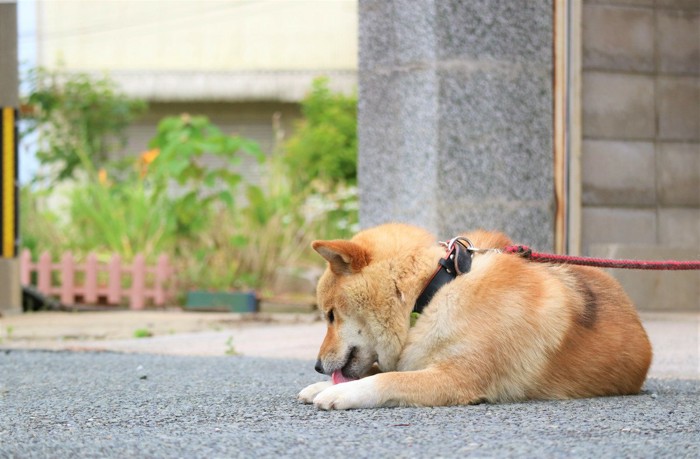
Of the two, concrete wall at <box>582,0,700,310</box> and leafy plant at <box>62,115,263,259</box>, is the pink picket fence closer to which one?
leafy plant at <box>62,115,263,259</box>

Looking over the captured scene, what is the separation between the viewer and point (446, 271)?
342 cm

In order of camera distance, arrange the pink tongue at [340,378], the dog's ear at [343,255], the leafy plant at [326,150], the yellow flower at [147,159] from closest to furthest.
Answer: the dog's ear at [343,255] < the pink tongue at [340,378] < the yellow flower at [147,159] < the leafy plant at [326,150]

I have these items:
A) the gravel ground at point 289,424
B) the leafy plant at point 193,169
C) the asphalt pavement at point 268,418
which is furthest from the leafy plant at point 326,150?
the gravel ground at point 289,424

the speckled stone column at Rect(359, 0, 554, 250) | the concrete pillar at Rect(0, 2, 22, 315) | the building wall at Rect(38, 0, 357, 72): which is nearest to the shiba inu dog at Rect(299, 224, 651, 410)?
the speckled stone column at Rect(359, 0, 554, 250)

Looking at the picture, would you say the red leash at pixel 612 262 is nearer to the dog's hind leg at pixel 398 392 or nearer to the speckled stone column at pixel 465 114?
the dog's hind leg at pixel 398 392

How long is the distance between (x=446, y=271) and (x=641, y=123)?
145 inches

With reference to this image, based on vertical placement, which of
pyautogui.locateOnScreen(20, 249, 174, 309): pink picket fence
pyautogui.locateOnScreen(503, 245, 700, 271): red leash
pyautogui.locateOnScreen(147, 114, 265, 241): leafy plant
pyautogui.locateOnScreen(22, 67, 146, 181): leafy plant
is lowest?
pyautogui.locateOnScreen(20, 249, 174, 309): pink picket fence

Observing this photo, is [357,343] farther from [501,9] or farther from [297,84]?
[297,84]

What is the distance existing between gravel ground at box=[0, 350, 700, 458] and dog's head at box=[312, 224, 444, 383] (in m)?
0.27

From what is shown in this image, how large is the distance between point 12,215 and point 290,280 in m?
2.80

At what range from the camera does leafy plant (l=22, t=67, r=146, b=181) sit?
14.3 metres

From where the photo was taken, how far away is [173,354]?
576 cm

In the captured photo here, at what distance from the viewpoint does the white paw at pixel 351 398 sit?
3.21 metres

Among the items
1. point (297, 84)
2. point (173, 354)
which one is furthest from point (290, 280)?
point (297, 84)
